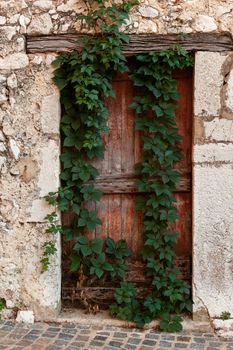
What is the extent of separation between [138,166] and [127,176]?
5.3 inches

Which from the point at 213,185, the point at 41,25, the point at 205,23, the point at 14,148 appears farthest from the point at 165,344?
the point at 41,25

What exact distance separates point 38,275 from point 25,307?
298 mm

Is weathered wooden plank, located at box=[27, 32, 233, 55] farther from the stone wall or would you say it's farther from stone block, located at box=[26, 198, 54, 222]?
stone block, located at box=[26, 198, 54, 222]

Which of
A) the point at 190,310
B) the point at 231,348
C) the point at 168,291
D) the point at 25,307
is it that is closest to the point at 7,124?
the point at 25,307

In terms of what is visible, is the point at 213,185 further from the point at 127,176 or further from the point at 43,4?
the point at 43,4

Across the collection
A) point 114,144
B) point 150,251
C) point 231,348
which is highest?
point 114,144

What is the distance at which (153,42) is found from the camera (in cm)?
389

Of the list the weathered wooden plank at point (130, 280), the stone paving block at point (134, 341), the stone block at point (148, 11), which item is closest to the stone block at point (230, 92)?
the stone block at point (148, 11)

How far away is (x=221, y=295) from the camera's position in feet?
13.1

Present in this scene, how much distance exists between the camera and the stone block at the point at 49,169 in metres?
4.03

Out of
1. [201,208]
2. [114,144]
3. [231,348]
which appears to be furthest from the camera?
[114,144]

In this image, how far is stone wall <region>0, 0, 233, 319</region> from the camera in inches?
153

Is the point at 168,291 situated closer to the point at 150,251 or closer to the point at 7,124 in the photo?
the point at 150,251

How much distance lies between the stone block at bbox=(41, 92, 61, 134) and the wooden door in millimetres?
465
